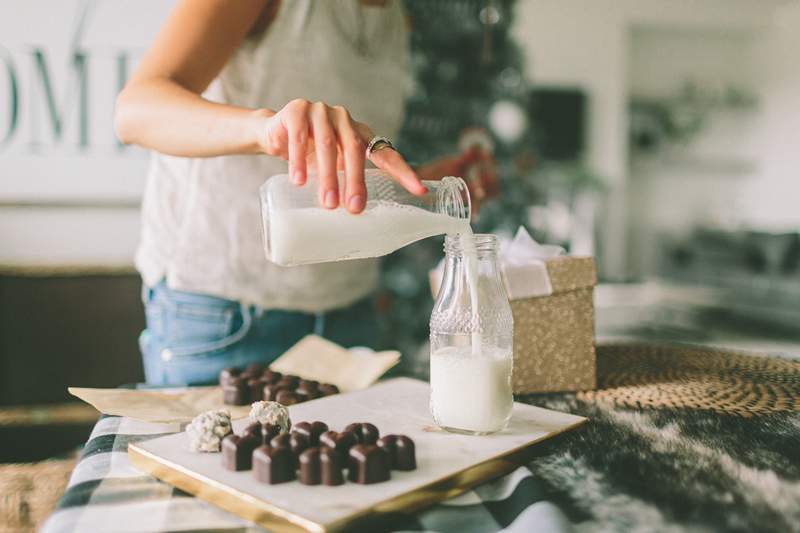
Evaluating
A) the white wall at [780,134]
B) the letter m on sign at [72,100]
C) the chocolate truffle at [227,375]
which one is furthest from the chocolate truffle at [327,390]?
the white wall at [780,134]

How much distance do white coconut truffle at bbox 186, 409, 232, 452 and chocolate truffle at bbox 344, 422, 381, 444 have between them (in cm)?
12

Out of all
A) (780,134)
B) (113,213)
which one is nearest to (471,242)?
(113,213)

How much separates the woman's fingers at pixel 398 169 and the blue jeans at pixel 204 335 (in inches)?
20.2

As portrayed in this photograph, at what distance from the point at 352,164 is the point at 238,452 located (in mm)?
294

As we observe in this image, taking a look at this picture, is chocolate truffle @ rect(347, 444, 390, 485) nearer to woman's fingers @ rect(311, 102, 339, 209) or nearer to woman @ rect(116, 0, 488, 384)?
woman's fingers @ rect(311, 102, 339, 209)

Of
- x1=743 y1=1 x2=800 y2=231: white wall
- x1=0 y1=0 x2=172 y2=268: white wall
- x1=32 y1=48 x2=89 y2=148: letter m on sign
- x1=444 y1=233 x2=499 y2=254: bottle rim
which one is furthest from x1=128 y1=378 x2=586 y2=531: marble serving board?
x1=743 y1=1 x2=800 y2=231: white wall

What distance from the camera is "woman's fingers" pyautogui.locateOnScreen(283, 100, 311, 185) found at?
639 millimetres

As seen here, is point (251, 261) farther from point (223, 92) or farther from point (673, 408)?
point (673, 408)

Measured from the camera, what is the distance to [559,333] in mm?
925

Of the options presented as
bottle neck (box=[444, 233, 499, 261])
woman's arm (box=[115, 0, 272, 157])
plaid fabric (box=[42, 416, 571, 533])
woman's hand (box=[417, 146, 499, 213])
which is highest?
woman's arm (box=[115, 0, 272, 157])

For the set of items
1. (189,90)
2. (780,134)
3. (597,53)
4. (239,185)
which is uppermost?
(597,53)

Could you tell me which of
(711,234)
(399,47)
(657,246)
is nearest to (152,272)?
(399,47)

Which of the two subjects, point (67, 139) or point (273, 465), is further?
point (67, 139)

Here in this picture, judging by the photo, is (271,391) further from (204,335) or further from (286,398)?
(204,335)
